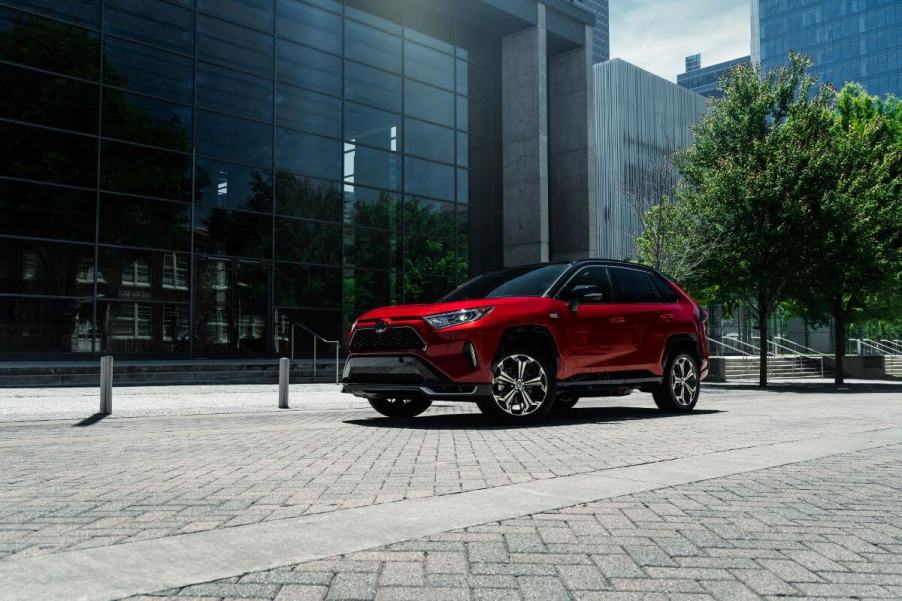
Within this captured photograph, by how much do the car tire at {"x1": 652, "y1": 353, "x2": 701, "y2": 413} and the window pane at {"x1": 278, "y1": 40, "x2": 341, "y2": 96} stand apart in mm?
17594

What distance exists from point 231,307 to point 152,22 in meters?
7.96

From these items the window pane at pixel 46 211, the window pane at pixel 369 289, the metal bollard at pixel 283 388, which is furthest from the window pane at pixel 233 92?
the metal bollard at pixel 283 388

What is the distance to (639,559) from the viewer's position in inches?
133

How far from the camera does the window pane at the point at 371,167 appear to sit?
1020 inches

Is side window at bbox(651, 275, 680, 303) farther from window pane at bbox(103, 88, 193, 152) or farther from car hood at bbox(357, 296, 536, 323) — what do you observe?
window pane at bbox(103, 88, 193, 152)

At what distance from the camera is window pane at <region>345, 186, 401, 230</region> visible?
25750mm

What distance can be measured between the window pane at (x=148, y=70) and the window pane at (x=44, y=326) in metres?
6.03

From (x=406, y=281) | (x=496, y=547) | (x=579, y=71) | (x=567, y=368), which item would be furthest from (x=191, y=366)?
(x=579, y=71)

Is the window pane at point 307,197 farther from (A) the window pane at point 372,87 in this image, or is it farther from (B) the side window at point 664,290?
(B) the side window at point 664,290

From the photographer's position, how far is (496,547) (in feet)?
11.6

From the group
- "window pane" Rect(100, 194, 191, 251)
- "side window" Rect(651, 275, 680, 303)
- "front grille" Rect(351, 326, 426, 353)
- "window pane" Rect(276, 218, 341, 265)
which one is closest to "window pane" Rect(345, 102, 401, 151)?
"window pane" Rect(276, 218, 341, 265)

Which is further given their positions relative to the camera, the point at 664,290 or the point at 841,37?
the point at 841,37

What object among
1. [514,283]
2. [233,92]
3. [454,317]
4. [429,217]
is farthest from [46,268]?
[454,317]

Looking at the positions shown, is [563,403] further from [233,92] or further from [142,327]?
[233,92]
